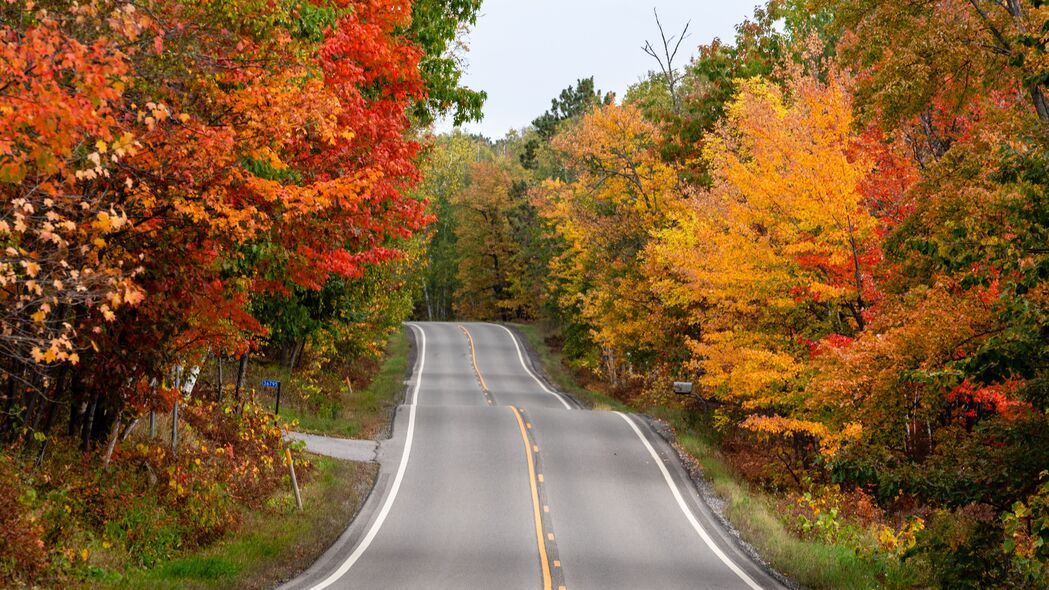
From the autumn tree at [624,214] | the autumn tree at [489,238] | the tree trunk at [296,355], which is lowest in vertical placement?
the tree trunk at [296,355]

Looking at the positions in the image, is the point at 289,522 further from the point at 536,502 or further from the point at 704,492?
the point at 704,492

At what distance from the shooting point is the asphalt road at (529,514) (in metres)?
15.2

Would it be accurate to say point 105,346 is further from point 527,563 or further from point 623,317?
point 623,317

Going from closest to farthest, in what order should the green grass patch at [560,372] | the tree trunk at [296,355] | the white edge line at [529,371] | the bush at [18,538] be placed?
the bush at [18,538], the tree trunk at [296,355], the green grass patch at [560,372], the white edge line at [529,371]

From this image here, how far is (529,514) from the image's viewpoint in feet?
64.6

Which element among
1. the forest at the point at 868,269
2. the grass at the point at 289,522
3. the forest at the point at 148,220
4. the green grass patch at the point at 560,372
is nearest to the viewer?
the forest at the point at 148,220

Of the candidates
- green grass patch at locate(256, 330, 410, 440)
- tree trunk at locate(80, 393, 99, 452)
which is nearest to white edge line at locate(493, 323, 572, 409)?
green grass patch at locate(256, 330, 410, 440)

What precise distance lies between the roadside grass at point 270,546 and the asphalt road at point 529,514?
0.35 m

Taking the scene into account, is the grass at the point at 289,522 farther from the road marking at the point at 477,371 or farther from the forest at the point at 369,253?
the road marking at the point at 477,371

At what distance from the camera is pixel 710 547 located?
17.8m

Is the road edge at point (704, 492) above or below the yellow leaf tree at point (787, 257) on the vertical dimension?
below

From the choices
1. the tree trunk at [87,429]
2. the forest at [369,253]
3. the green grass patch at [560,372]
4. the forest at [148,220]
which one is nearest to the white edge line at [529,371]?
the green grass patch at [560,372]

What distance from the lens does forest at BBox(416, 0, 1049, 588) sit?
37.7 ft

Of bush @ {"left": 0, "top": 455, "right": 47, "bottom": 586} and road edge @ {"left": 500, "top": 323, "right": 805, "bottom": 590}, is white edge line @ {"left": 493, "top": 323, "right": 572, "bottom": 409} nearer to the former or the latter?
road edge @ {"left": 500, "top": 323, "right": 805, "bottom": 590}
